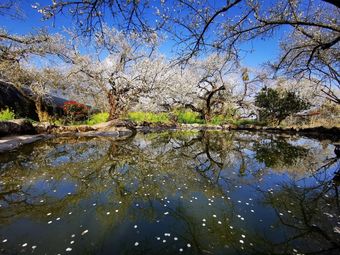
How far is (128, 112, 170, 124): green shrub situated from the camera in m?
22.8

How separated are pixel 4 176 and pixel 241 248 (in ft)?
21.0

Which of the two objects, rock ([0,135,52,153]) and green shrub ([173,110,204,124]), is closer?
rock ([0,135,52,153])

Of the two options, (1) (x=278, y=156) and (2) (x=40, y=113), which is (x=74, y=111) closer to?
(2) (x=40, y=113)

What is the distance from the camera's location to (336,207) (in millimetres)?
4637

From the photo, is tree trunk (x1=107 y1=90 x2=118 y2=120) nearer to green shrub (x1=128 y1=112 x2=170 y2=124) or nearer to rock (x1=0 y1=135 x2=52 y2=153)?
green shrub (x1=128 y1=112 x2=170 y2=124)

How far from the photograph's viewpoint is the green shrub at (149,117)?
22750 millimetres

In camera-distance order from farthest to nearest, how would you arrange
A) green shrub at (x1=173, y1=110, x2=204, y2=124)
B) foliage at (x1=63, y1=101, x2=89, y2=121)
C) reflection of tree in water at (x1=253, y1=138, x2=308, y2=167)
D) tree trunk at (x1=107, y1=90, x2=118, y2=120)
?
green shrub at (x1=173, y1=110, x2=204, y2=124) → tree trunk at (x1=107, y1=90, x2=118, y2=120) → foliage at (x1=63, y1=101, x2=89, y2=121) → reflection of tree in water at (x1=253, y1=138, x2=308, y2=167)

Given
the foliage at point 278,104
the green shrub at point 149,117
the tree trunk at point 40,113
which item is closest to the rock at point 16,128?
the tree trunk at point 40,113

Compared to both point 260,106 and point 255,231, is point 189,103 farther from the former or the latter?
point 255,231

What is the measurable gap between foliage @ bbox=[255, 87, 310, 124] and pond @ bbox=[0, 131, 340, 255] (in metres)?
15.9

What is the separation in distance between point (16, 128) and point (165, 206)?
10.9 m

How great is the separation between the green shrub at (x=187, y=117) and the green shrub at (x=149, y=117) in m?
1.32

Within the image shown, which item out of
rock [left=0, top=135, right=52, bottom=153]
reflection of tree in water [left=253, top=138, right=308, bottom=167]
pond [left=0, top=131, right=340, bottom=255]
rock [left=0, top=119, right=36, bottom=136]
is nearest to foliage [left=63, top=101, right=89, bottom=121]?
rock [left=0, top=119, right=36, bottom=136]

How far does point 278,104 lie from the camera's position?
2345cm
